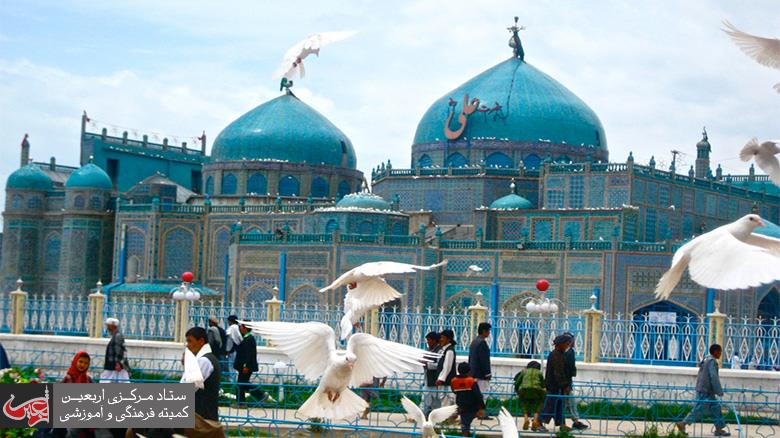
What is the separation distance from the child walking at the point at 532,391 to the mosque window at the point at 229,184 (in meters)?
33.1

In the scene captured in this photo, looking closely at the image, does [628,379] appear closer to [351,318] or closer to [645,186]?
[351,318]

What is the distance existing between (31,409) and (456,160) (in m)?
33.0

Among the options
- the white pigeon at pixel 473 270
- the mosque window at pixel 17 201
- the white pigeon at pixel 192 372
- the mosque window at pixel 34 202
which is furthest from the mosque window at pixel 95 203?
the white pigeon at pixel 192 372

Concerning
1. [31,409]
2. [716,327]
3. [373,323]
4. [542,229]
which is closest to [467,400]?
[31,409]

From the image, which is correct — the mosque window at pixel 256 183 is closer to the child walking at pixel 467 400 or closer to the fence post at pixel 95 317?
the fence post at pixel 95 317

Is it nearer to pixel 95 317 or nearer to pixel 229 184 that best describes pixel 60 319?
pixel 95 317

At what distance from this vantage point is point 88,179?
4528 centimetres

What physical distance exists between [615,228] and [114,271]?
56.4 ft

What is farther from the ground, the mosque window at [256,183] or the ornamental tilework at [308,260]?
the mosque window at [256,183]

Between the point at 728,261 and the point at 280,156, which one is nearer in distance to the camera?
the point at 728,261

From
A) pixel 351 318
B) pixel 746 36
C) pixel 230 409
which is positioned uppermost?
pixel 746 36

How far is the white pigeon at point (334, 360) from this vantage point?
12391mm

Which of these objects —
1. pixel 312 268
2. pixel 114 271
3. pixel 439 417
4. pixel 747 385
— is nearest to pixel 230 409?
pixel 439 417

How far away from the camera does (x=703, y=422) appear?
15.6m
